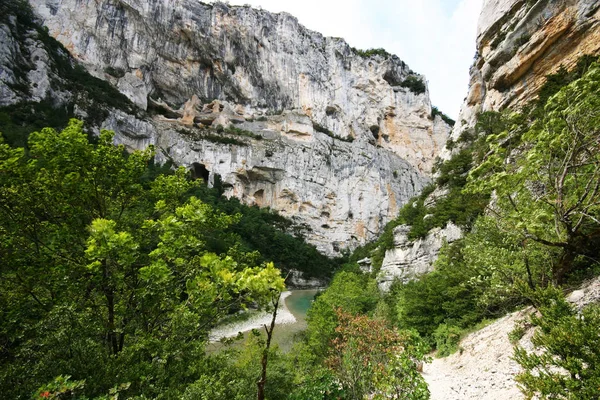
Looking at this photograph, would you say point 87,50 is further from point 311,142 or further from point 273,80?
point 311,142

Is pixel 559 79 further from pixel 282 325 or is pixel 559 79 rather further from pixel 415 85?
pixel 415 85

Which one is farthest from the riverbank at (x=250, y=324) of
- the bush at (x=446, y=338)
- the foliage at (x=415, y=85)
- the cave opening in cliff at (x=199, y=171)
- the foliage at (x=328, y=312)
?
the foliage at (x=415, y=85)

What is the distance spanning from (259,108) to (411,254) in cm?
4558

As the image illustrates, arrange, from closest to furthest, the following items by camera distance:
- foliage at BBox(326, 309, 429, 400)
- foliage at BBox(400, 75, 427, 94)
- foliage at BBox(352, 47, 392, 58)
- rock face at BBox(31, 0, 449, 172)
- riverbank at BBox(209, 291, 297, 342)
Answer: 1. foliage at BBox(326, 309, 429, 400)
2. riverbank at BBox(209, 291, 297, 342)
3. rock face at BBox(31, 0, 449, 172)
4. foliage at BBox(352, 47, 392, 58)
5. foliage at BBox(400, 75, 427, 94)

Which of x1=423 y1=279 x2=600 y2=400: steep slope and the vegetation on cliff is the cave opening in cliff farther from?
x1=423 y1=279 x2=600 y2=400: steep slope

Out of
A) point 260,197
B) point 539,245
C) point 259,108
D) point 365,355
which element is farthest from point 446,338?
point 259,108

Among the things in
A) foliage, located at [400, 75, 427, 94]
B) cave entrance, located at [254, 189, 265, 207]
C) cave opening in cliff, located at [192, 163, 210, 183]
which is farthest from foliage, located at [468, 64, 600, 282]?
foliage, located at [400, 75, 427, 94]

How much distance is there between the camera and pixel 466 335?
1009 cm

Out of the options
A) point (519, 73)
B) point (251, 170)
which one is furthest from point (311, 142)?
point (519, 73)

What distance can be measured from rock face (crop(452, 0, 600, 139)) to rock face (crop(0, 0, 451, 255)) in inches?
1279

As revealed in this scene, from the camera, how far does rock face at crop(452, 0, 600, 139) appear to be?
58.7 ft

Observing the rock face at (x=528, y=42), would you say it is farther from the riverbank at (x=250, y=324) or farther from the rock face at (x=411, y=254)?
the riverbank at (x=250, y=324)

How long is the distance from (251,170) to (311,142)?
45.7 feet

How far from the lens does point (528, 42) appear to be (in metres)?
20.7
